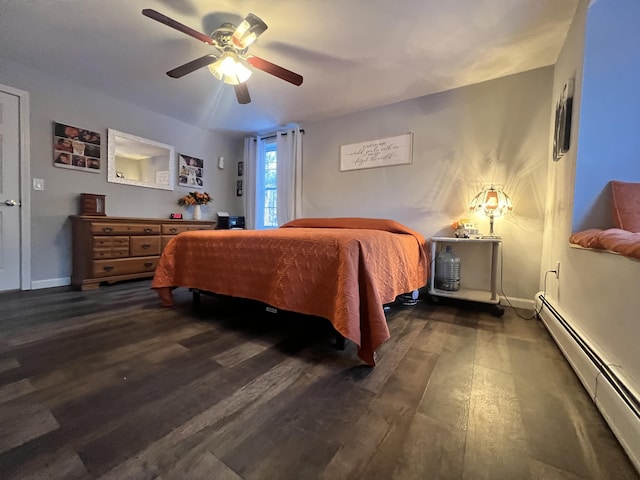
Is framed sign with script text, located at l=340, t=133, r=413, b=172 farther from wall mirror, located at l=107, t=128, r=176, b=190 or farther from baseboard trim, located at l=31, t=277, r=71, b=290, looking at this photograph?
baseboard trim, located at l=31, t=277, r=71, b=290

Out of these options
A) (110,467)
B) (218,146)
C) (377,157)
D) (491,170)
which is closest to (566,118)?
(491,170)

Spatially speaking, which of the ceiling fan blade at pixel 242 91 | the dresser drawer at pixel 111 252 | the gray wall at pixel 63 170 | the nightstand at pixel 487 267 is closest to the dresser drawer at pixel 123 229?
the dresser drawer at pixel 111 252

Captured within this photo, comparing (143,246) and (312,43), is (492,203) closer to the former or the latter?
(312,43)

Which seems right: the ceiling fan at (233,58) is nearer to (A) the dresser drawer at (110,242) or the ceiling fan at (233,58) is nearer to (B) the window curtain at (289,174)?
(B) the window curtain at (289,174)

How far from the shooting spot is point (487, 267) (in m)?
2.60

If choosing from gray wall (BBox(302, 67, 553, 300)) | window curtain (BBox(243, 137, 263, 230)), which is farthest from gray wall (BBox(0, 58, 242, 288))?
gray wall (BBox(302, 67, 553, 300))

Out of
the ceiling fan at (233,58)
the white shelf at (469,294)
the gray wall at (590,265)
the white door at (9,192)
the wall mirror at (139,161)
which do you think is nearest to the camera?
the gray wall at (590,265)

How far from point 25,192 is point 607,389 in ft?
14.8

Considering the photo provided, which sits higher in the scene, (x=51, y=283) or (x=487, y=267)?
(x=487, y=267)

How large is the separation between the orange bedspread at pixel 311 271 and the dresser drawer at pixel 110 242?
4.02 ft

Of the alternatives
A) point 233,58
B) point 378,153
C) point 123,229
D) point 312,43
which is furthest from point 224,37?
point 123,229

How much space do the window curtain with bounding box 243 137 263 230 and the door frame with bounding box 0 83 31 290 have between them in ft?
8.12

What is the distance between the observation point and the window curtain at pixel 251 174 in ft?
14.3

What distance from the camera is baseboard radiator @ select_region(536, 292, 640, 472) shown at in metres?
0.81
